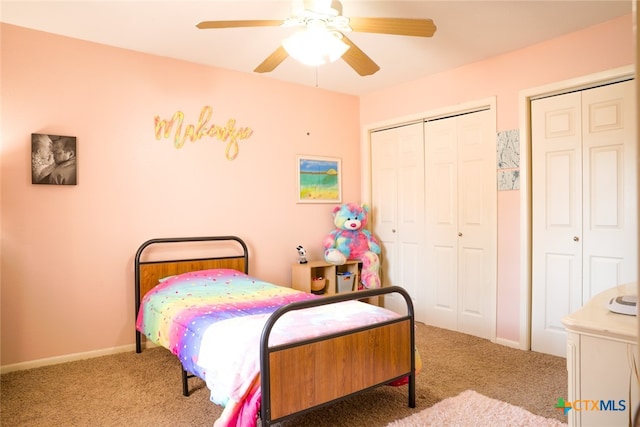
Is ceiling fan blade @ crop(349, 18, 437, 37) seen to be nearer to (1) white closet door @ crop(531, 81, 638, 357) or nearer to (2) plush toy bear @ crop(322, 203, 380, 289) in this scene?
(1) white closet door @ crop(531, 81, 638, 357)

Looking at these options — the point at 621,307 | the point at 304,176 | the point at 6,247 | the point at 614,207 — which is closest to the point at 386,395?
the point at 621,307

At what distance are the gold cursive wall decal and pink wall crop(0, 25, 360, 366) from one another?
0.05 metres

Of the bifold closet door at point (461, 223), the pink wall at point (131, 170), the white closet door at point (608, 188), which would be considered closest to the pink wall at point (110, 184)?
the pink wall at point (131, 170)

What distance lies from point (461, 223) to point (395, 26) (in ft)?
7.45

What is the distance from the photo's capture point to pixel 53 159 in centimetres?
308

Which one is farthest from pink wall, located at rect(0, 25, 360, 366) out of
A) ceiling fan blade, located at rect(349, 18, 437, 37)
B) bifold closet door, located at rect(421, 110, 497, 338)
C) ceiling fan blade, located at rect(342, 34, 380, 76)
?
ceiling fan blade, located at rect(349, 18, 437, 37)

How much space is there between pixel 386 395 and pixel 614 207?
2132mm

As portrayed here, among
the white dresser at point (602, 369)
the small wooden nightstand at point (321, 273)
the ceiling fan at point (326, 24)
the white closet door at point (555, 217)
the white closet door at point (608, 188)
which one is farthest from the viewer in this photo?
the small wooden nightstand at point (321, 273)

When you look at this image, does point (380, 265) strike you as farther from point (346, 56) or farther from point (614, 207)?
point (346, 56)

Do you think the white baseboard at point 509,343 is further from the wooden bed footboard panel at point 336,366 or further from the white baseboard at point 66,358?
the white baseboard at point 66,358

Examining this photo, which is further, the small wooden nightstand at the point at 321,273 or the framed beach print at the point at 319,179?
the framed beach print at the point at 319,179

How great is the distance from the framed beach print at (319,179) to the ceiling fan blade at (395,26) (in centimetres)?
225

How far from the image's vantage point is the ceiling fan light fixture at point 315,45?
7.15 feet

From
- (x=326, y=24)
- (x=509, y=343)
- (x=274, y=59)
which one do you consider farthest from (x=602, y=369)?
(x=509, y=343)
